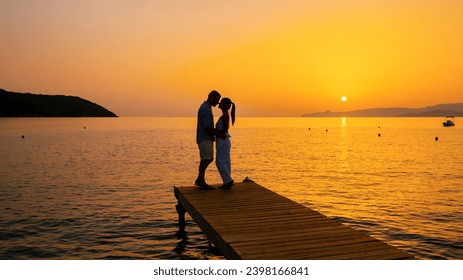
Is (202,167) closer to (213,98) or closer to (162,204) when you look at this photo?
(213,98)

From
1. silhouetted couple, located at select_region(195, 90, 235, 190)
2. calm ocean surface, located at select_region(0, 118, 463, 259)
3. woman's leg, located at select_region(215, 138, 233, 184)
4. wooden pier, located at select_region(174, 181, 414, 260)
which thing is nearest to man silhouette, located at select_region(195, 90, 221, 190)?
silhouetted couple, located at select_region(195, 90, 235, 190)

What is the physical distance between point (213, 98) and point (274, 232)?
14.6ft

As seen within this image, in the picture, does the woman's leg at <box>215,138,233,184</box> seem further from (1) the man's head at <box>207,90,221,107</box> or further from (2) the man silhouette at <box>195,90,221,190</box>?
(1) the man's head at <box>207,90,221,107</box>

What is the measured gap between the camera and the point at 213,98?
36.5ft

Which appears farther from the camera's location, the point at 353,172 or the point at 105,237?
the point at 353,172

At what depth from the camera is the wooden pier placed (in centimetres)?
705

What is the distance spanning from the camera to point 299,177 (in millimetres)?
31344

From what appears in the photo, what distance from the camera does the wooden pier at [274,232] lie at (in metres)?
7.05
